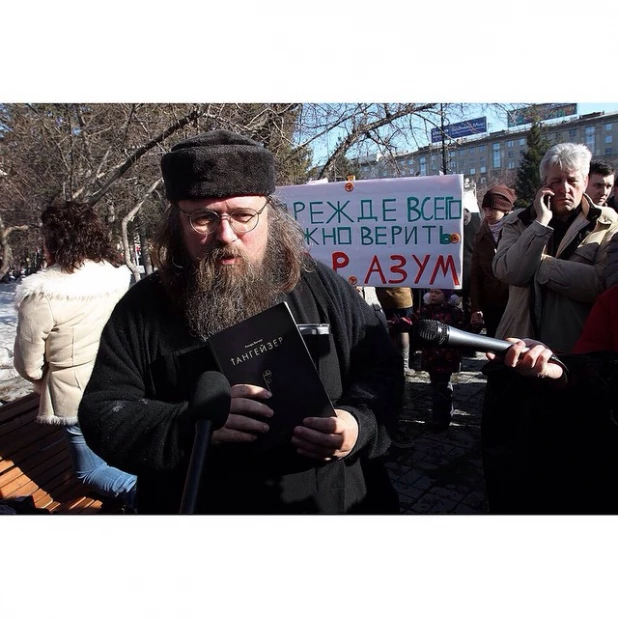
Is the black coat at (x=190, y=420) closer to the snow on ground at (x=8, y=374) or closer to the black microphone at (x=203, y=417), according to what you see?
the black microphone at (x=203, y=417)

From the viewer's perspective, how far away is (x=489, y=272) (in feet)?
13.7

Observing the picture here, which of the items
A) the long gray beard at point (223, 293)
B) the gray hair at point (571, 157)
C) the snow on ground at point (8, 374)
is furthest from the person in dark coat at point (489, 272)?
the snow on ground at point (8, 374)

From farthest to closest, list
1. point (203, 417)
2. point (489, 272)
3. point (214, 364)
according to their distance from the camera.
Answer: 1. point (489, 272)
2. point (214, 364)
3. point (203, 417)

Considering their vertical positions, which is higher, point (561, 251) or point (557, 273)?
point (561, 251)

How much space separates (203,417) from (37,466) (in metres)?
2.53

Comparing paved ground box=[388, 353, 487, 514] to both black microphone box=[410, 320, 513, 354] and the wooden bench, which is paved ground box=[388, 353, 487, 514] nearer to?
the wooden bench

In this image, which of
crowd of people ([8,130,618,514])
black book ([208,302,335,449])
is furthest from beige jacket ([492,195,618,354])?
black book ([208,302,335,449])

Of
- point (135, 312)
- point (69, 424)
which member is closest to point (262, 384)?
point (135, 312)

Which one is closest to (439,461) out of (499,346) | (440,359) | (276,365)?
(440,359)

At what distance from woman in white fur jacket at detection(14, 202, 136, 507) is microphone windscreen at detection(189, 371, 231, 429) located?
75.3 inches

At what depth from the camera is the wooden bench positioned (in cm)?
270

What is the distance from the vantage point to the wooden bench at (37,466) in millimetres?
2703

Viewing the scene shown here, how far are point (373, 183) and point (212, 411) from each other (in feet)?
12.4

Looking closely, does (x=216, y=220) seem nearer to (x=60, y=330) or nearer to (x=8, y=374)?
(x=60, y=330)
